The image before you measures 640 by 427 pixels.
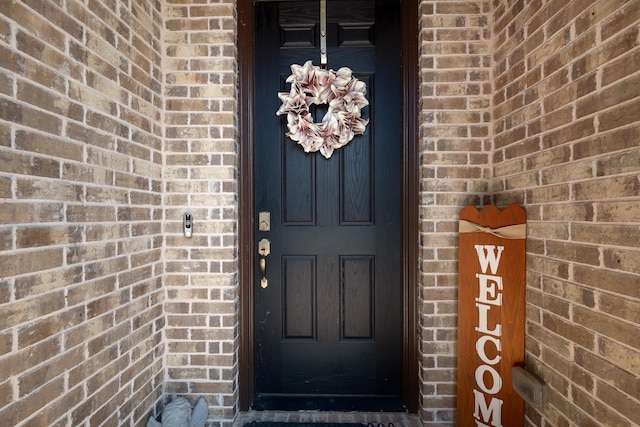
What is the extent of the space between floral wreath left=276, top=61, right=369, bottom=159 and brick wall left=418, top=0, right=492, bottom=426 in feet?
1.28

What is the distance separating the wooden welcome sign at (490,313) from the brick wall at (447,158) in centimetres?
9

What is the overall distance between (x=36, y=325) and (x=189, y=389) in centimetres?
102


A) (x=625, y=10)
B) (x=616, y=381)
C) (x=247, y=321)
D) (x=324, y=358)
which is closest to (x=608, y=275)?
(x=616, y=381)

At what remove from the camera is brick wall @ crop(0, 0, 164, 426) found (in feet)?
3.34

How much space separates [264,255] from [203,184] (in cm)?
55

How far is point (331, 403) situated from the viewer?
6.63 feet

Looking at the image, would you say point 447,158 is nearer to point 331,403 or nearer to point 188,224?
point 188,224

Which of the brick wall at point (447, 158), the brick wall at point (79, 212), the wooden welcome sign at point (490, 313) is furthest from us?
the brick wall at point (447, 158)

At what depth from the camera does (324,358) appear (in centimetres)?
206

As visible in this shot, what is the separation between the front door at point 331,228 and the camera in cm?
203

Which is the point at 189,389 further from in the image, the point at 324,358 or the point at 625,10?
the point at 625,10

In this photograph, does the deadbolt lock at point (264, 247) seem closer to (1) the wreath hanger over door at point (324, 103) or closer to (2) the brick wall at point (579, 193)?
(1) the wreath hanger over door at point (324, 103)

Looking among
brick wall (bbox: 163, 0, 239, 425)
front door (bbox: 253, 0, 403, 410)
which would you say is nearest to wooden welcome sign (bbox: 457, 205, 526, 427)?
front door (bbox: 253, 0, 403, 410)

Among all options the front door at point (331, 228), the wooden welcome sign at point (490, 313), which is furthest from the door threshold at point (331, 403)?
the wooden welcome sign at point (490, 313)
